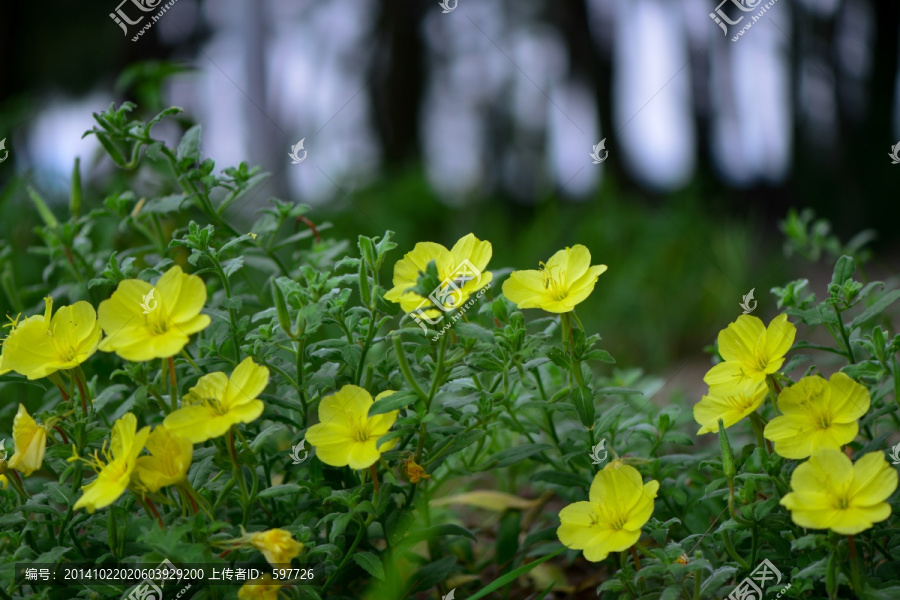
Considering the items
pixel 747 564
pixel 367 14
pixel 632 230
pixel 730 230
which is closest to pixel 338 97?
pixel 367 14

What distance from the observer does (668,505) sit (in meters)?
1.50

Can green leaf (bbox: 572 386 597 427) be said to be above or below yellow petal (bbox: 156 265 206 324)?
below

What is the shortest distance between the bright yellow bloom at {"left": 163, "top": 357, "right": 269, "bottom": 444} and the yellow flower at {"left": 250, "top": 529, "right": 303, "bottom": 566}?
0.52ft

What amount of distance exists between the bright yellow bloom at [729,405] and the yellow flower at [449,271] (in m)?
0.42

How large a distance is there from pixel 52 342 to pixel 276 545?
482 mm

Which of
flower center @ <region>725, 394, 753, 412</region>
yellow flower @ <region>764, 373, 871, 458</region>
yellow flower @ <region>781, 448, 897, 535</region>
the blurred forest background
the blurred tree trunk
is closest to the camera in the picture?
yellow flower @ <region>781, 448, 897, 535</region>

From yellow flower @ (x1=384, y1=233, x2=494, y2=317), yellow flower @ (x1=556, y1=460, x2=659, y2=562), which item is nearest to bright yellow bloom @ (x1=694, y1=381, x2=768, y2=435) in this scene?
yellow flower @ (x1=556, y1=460, x2=659, y2=562)

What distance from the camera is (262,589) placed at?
119 centimetres

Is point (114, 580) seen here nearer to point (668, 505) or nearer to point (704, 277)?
point (668, 505)

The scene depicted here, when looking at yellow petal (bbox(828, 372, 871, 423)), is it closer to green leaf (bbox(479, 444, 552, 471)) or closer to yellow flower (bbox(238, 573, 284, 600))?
green leaf (bbox(479, 444, 552, 471))

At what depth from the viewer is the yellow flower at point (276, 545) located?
3.55 feet

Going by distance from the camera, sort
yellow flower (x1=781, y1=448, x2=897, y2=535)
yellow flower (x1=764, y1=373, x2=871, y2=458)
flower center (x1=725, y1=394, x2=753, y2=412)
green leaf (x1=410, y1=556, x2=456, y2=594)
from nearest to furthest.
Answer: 1. yellow flower (x1=781, y1=448, x2=897, y2=535)
2. yellow flower (x1=764, y1=373, x2=871, y2=458)
3. flower center (x1=725, y1=394, x2=753, y2=412)
4. green leaf (x1=410, y1=556, x2=456, y2=594)

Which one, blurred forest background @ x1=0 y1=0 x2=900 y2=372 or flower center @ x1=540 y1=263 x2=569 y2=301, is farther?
blurred forest background @ x1=0 y1=0 x2=900 y2=372

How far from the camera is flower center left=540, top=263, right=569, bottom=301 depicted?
4.08 ft
